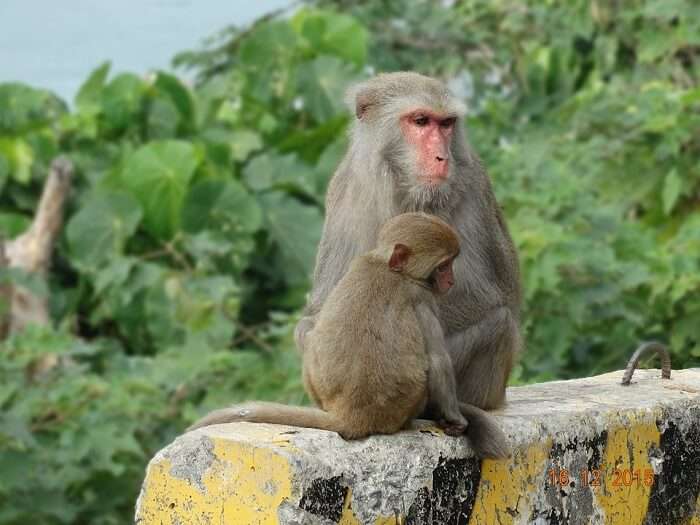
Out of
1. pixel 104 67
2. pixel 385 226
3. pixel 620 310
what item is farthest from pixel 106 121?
pixel 385 226

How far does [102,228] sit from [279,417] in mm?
6937

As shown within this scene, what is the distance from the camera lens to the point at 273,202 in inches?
423

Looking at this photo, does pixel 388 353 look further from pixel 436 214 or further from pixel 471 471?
pixel 436 214

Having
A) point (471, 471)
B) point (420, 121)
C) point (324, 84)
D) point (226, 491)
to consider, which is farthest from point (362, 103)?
point (324, 84)

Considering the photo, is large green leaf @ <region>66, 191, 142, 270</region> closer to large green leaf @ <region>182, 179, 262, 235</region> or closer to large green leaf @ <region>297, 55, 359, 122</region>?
large green leaf @ <region>182, 179, 262, 235</region>

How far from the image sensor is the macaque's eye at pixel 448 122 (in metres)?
4.40

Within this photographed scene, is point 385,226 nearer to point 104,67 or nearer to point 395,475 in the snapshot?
point 395,475

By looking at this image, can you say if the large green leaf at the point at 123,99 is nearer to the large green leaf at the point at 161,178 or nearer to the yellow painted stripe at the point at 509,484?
the large green leaf at the point at 161,178

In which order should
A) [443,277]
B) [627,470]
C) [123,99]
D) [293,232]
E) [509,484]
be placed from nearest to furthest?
[509,484], [443,277], [627,470], [293,232], [123,99]

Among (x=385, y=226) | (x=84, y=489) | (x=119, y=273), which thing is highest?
(x=385, y=226)

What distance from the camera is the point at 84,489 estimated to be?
8.08 meters

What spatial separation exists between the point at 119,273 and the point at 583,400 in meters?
6.14

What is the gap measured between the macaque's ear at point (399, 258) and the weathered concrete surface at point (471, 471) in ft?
1.50

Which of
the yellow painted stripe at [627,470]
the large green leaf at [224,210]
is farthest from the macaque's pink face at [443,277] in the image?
the large green leaf at [224,210]
